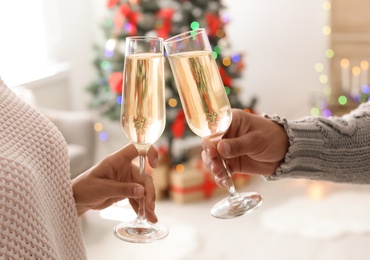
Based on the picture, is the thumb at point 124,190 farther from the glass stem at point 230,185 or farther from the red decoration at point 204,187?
the red decoration at point 204,187

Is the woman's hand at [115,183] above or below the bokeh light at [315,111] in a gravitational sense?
above

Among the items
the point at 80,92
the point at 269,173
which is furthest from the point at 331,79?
the point at 269,173

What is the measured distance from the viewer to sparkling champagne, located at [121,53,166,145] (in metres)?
1.17

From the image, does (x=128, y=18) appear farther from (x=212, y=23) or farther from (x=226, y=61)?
(x=226, y=61)

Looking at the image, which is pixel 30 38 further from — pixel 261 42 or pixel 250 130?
pixel 250 130

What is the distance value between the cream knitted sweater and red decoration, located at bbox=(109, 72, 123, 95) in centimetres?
281

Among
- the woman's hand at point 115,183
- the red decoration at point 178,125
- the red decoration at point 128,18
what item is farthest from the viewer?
the red decoration at point 128,18

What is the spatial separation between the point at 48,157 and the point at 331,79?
152 inches

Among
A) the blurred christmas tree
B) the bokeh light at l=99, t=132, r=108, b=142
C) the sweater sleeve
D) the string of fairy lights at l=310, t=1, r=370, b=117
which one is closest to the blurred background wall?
the string of fairy lights at l=310, t=1, r=370, b=117

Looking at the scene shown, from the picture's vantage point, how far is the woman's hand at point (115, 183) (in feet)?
4.21

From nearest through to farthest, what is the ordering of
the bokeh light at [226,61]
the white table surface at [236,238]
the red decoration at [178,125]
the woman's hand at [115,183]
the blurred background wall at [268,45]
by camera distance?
the woman's hand at [115,183] → the white table surface at [236,238] → the red decoration at [178,125] → the bokeh light at [226,61] → the blurred background wall at [268,45]

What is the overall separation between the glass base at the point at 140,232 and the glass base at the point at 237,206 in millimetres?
129

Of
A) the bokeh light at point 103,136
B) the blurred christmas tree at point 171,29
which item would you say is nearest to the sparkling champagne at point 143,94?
the blurred christmas tree at point 171,29

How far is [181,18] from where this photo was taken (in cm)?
400
